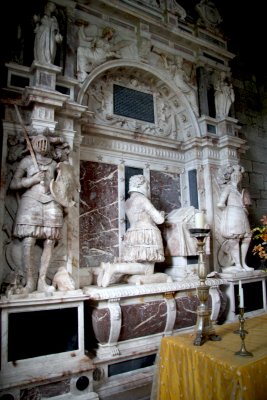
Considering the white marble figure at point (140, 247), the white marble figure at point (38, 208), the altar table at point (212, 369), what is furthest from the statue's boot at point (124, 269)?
the altar table at point (212, 369)

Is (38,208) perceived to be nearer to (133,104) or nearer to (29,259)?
(29,259)

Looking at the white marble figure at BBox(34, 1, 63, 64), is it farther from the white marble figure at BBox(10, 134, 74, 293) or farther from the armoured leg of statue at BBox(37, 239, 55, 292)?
the armoured leg of statue at BBox(37, 239, 55, 292)

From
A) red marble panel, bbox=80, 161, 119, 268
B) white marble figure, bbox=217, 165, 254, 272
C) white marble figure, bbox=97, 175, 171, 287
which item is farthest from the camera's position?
white marble figure, bbox=217, 165, 254, 272

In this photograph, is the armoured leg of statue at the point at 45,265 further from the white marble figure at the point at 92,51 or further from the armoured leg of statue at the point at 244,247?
the armoured leg of statue at the point at 244,247

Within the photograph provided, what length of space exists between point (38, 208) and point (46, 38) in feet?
6.64

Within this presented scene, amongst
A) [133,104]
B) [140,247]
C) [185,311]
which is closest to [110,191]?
[140,247]

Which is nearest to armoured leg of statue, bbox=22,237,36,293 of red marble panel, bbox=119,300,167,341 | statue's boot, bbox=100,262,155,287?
statue's boot, bbox=100,262,155,287

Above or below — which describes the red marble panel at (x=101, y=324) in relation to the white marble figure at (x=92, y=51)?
below

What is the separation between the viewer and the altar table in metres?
1.67

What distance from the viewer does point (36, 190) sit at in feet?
10.4

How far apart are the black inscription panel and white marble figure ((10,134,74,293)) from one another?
1818 mm

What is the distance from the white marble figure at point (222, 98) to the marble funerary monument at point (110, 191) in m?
0.02

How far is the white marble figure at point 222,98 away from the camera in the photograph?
525 centimetres

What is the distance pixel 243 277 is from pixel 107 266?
205 cm
